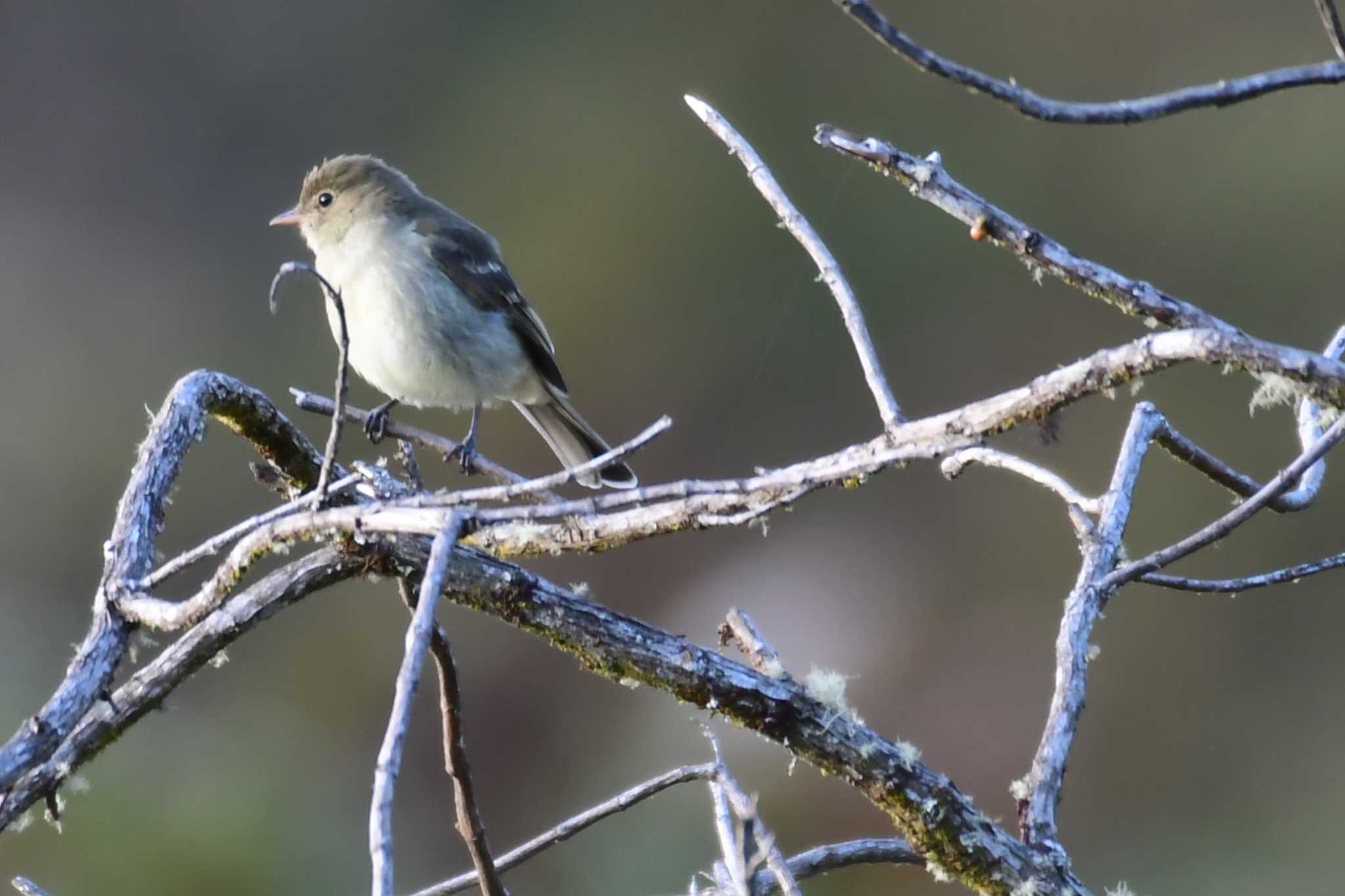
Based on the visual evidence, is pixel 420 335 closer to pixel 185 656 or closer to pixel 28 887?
pixel 28 887

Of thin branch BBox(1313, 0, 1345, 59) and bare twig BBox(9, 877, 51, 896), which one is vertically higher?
thin branch BBox(1313, 0, 1345, 59)

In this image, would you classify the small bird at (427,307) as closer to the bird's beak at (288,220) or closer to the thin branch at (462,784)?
the bird's beak at (288,220)

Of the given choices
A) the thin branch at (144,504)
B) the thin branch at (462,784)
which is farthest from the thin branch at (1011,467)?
the thin branch at (144,504)

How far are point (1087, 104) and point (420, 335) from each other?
299cm

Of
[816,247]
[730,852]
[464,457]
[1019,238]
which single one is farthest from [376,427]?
[1019,238]

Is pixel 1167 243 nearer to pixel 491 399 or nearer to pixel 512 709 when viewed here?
pixel 512 709

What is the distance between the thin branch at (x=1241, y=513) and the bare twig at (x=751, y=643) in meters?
0.44

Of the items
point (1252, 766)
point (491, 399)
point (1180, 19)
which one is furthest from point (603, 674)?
point (1180, 19)

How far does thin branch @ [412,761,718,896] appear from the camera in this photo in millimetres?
1923

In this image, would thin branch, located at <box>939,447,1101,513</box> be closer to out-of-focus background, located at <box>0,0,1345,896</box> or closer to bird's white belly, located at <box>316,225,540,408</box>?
bird's white belly, located at <box>316,225,540,408</box>

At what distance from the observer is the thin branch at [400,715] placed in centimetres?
112

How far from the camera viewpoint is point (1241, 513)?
5.68 ft

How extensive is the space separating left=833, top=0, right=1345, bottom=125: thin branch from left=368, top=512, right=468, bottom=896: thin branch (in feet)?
1.98

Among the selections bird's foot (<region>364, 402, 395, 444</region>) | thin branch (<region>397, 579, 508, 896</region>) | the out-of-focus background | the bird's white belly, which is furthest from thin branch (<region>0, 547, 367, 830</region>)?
the out-of-focus background
